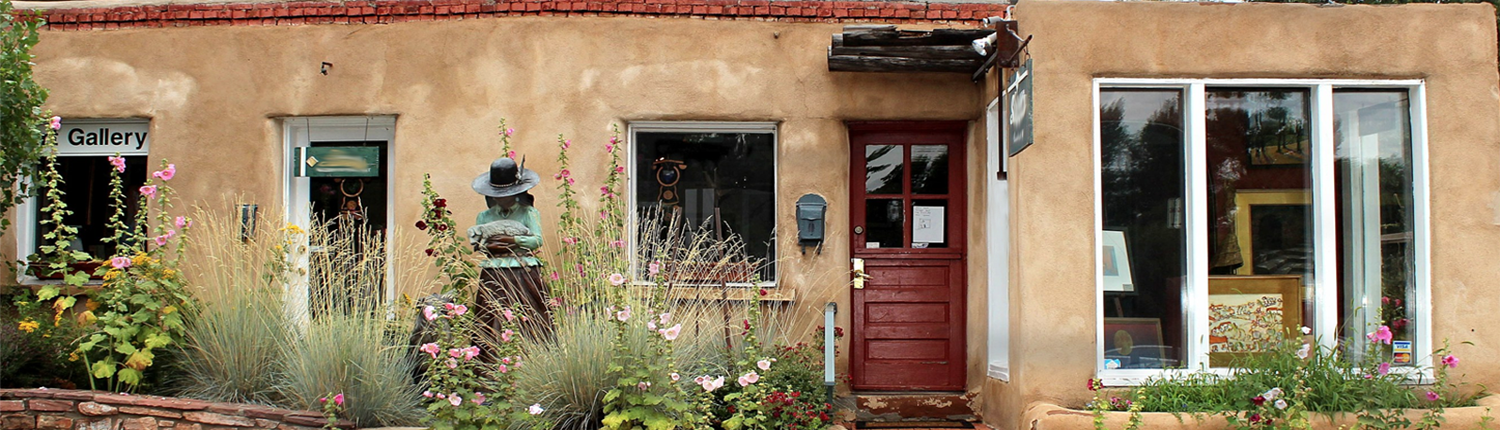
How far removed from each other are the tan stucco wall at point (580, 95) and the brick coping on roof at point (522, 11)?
0.26ft

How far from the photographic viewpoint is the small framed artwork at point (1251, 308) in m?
6.03

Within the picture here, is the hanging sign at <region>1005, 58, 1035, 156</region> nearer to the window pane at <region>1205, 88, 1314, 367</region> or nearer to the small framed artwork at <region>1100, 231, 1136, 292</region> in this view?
the small framed artwork at <region>1100, 231, 1136, 292</region>

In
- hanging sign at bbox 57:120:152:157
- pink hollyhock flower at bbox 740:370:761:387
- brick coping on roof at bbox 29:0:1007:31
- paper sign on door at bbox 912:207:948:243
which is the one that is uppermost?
brick coping on roof at bbox 29:0:1007:31

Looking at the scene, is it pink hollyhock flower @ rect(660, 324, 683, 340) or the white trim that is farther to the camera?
the white trim

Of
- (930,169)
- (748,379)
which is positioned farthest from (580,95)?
(748,379)

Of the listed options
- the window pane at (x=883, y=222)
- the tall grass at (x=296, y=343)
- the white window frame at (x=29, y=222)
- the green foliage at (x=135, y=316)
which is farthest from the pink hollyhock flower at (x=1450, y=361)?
the white window frame at (x=29, y=222)

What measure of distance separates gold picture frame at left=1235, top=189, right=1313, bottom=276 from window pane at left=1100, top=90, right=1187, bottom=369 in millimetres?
371

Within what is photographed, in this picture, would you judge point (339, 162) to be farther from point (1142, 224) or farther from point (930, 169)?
point (1142, 224)

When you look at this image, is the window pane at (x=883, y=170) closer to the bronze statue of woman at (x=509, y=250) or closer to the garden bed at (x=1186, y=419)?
the garden bed at (x=1186, y=419)

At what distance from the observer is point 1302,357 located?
5691mm

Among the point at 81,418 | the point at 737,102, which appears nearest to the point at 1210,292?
the point at 737,102

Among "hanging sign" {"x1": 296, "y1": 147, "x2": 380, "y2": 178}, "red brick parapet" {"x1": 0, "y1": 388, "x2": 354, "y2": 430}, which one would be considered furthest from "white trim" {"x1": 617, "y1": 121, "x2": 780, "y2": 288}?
"red brick parapet" {"x1": 0, "y1": 388, "x2": 354, "y2": 430}

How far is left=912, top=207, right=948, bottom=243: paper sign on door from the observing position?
7.10 meters

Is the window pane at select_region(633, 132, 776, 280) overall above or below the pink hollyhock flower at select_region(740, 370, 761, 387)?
above
